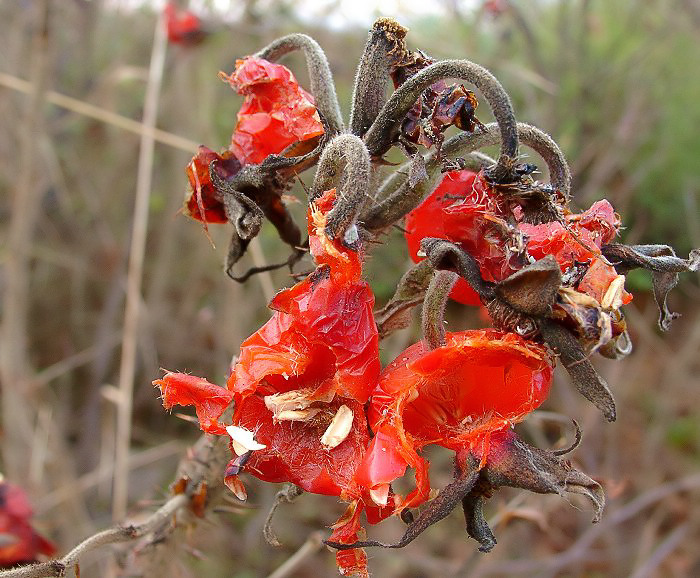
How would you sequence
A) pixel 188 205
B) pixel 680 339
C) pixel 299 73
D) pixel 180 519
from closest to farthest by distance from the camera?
1. pixel 188 205
2. pixel 180 519
3. pixel 299 73
4. pixel 680 339

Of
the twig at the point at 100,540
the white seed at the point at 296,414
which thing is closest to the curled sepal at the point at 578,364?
the white seed at the point at 296,414

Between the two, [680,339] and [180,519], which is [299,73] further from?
[680,339]

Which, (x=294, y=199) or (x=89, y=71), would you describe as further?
(x=89, y=71)

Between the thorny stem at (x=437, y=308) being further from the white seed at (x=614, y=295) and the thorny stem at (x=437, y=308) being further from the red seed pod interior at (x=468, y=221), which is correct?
the white seed at (x=614, y=295)

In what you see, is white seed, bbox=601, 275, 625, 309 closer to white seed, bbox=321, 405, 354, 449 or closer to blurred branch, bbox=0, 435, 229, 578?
white seed, bbox=321, 405, 354, 449

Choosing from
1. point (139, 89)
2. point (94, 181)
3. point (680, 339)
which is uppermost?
point (139, 89)

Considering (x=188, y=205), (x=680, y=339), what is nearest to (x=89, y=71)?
(x=188, y=205)

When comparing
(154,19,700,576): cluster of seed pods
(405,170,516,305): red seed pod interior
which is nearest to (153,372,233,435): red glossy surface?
(154,19,700,576): cluster of seed pods

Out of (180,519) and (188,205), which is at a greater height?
(188,205)
